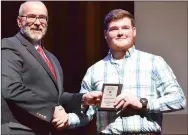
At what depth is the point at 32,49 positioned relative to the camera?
7.50ft

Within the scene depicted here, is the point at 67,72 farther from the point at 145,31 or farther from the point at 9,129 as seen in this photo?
the point at 9,129

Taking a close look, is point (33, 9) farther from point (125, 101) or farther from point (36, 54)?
point (125, 101)

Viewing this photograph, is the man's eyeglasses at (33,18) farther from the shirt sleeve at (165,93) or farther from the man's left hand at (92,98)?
the shirt sleeve at (165,93)

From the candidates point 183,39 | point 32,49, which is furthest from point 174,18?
point 32,49

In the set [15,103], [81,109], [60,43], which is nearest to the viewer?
[15,103]

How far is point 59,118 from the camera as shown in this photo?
2291 mm

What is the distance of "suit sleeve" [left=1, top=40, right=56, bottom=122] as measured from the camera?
6.98 ft

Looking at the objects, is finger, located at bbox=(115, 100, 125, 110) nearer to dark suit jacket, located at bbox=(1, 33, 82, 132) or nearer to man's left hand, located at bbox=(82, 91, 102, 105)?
man's left hand, located at bbox=(82, 91, 102, 105)

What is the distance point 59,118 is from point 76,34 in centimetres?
188

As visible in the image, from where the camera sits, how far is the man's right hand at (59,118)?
227 cm

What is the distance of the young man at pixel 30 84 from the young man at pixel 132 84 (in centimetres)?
13

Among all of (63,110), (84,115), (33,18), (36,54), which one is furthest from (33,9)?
(84,115)

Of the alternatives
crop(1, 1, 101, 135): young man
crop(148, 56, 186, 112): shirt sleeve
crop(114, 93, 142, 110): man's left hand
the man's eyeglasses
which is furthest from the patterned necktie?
crop(148, 56, 186, 112): shirt sleeve

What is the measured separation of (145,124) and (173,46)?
1908mm
